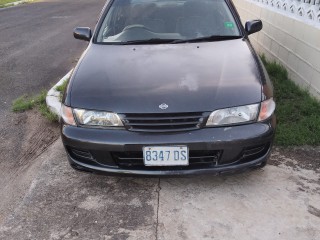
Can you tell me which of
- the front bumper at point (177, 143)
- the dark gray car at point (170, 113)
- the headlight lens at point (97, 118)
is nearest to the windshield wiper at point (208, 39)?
the dark gray car at point (170, 113)

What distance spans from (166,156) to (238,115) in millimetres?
599

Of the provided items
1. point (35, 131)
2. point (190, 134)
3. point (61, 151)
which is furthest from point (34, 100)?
point (190, 134)

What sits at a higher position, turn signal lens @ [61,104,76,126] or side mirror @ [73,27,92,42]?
side mirror @ [73,27,92,42]

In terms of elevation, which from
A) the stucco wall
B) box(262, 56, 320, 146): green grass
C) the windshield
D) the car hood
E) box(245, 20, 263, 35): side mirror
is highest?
the windshield

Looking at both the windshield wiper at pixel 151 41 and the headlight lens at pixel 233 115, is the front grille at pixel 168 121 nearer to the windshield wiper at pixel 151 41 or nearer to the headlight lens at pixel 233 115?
the headlight lens at pixel 233 115

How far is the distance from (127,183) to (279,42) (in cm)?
363

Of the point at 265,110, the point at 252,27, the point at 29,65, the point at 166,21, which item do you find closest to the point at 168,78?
the point at 265,110

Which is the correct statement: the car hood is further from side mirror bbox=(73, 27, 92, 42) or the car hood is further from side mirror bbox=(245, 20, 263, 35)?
side mirror bbox=(73, 27, 92, 42)

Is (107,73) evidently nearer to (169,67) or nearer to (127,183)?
(169,67)

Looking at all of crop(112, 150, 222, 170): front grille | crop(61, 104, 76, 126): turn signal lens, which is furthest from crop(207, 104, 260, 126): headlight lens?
crop(61, 104, 76, 126): turn signal lens

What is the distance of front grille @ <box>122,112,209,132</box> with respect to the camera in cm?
290

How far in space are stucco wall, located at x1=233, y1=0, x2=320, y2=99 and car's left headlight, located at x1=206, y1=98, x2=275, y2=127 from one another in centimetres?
200

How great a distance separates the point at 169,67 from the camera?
3.36 meters

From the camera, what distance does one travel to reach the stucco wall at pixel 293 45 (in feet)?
15.6
